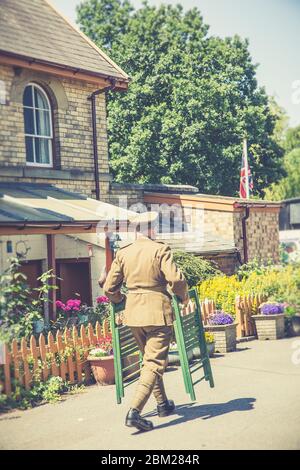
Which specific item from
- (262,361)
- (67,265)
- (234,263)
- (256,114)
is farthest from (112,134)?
(262,361)

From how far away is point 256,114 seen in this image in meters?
26.3

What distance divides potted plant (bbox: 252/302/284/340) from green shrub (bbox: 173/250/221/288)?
309 cm

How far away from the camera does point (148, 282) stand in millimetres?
6105

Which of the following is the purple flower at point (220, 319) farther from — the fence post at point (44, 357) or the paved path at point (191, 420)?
the fence post at point (44, 357)

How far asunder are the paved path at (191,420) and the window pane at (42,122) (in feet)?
24.0

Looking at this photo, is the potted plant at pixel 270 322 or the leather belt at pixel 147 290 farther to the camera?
the potted plant at pixel 270 322

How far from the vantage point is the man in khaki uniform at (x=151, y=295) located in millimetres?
5965

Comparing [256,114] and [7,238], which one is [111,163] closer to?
[256,114]

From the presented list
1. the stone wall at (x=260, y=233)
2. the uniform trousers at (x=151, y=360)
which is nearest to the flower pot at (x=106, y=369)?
the uniform trousers at (x=151, y=360)

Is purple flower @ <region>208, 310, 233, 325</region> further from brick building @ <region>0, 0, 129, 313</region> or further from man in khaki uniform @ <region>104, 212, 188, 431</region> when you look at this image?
man in khaki uniform @ <region>104, 212, 188, 431</region>

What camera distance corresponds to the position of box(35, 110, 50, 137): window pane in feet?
44.7

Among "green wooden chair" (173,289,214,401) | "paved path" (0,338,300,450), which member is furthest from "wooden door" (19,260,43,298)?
"green wooden chair" (173,289,214,401)

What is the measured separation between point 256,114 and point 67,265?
1541cm
